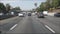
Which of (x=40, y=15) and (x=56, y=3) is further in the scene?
(x=56, y=3)

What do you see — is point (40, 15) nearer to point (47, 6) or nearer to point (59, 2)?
point (59, 2)

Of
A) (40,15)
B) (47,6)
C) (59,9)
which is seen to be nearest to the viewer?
(40,15)

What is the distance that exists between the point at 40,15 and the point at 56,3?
47833 millimetres

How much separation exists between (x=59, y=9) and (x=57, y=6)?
5448mm

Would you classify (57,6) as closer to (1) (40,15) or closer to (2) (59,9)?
(2) (59,9)

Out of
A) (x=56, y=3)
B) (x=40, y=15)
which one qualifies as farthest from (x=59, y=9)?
(x=40, y=15)

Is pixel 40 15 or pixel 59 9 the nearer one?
pixel 40 15

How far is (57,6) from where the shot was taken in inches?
4176

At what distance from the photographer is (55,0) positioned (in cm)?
10338

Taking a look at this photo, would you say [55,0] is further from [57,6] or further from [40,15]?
[40,15]

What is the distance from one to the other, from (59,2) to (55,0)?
2644 millimetres

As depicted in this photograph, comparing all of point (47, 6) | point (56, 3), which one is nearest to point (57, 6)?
point (56, 3)

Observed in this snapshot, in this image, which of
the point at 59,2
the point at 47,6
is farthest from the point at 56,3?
the point at 47,6

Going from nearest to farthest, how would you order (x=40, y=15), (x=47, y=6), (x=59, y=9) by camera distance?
1. (x=40, y=15)
2. (x=59, y=9)
3. (x=47, y=6)
